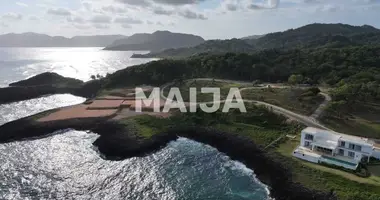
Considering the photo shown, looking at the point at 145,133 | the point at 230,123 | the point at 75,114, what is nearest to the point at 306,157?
the point at 230,123

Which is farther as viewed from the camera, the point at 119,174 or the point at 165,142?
the point at 165,142

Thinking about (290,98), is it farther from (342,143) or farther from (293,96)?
(342,143)

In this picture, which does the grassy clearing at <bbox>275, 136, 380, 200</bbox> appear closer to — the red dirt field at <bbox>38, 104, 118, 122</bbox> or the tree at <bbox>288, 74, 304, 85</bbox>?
the tree at <bbox>288, 74, 304, 85</bbox>

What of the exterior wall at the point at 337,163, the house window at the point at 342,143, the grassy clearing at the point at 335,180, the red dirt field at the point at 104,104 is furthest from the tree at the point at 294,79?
the red dirt field at the point at 104,104

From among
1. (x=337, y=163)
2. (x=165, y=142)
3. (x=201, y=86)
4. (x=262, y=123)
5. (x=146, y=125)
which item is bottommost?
(x=165, y=142)

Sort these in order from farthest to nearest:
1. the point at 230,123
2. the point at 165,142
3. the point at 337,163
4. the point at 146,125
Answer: the point at 146,125, the point at 230,123, the point at 165,142, the point at 337,163

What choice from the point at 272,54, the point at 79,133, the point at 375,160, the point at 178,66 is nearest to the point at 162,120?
the point at 79,133
